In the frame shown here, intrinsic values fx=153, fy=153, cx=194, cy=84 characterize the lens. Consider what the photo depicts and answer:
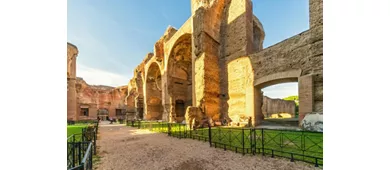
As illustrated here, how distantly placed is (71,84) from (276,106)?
3033 centimetres

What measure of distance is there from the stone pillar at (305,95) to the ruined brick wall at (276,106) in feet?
56.3

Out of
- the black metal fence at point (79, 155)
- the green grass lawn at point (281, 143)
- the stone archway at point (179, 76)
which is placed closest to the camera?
the black metal fence at point (79, 155)

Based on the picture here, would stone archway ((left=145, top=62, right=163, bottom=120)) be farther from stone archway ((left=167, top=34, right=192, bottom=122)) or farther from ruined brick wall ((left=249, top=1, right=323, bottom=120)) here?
ruined brick wall ((left=249, top=1, right=323, bottom=120))

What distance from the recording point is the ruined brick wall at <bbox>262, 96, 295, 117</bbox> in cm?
2438

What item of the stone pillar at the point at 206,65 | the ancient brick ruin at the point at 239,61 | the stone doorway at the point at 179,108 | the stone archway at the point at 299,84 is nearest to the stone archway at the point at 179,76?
the stone doorway at the point at 179,108

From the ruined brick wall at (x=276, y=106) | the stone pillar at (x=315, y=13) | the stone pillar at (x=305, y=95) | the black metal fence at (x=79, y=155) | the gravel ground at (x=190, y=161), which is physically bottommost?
the ruined brick wall at (x=276, y=106)

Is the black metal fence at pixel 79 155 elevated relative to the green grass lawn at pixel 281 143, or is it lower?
elevated

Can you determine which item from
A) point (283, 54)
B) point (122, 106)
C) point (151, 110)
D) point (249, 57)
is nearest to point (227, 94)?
point (249, 57)

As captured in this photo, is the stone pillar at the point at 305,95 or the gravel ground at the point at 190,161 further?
the stone pillar at the point at 305,95

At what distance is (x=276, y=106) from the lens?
2558 centimetres

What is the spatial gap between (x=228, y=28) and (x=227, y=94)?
543 centimetres

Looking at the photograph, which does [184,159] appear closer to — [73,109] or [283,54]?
[283,54]

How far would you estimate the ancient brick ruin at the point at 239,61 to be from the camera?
7434mm

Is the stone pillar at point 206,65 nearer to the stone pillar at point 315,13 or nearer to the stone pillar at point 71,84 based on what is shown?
the stone pillar at point 315,13
